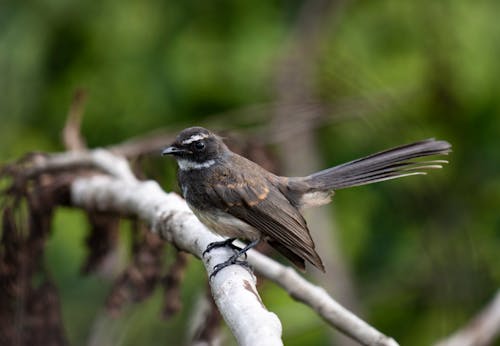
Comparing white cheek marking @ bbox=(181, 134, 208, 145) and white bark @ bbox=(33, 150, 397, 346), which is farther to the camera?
white cheek marking @ bbox=(181, 134, 208, 145)

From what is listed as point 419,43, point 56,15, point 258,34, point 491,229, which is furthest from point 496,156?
point 56,15

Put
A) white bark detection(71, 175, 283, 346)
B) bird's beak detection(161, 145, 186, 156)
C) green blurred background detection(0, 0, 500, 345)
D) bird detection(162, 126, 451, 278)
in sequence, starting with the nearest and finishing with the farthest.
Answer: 1. white bark detection(71, 175, 283, 346)
2. bird detection(162, 126, 451, 278)
3. bird's beak detection(161, 145, 186, 156)
4. green blurred background detection(0, 0, 500, 345)

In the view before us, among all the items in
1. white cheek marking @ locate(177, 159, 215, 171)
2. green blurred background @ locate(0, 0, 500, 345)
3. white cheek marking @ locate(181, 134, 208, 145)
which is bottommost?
white cheek marking @ locate(177, 159, 215, 171)

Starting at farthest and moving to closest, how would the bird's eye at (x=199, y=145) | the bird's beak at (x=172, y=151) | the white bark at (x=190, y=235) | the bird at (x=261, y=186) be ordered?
the bird's eye at (x=199, y=145)
the bird's beak at (x=172, y=151)
the bird at (x=261, y=186)
the white bark at (x=190, y=235)

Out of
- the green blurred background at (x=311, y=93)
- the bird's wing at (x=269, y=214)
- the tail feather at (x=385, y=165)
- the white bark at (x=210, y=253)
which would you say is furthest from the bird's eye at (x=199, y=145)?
the green blurred background at (x=311, y=93)

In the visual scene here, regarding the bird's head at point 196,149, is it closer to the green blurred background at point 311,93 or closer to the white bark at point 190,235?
the white bark at point 190,235

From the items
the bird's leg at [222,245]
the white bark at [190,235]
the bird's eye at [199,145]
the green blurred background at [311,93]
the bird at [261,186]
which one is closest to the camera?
the white bark at [190,235]

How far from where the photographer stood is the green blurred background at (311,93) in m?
5.55

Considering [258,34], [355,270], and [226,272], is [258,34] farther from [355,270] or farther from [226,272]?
[226,272]

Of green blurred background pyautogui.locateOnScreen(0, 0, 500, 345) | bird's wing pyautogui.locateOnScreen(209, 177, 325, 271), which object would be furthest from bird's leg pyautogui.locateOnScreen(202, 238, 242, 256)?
green blurred background pyautogui.locateOnScreen(0, 0, 500, 345)

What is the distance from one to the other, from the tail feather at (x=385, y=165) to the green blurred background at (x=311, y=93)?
148 centimetres

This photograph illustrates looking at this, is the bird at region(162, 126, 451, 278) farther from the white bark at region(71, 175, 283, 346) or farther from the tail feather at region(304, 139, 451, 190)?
the white bark at region(71, 175, 283, 346)

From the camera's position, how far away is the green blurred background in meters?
5.55

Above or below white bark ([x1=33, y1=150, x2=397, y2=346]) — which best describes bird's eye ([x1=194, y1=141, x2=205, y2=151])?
above
